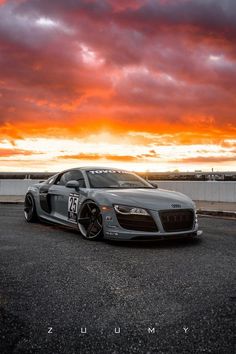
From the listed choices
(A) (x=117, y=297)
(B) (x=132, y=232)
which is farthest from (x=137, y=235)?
(A) (x=117, y=297)

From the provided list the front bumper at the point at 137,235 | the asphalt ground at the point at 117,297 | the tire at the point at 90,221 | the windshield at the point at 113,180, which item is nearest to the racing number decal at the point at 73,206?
the tire at the point at 90,221

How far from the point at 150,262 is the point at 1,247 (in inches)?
100

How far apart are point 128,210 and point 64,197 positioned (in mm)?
1970

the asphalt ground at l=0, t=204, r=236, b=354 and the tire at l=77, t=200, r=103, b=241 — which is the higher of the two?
the tire at l=77, t=200, r=103, b=241

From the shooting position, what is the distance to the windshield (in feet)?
26.8

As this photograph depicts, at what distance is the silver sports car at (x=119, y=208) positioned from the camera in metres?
7.00

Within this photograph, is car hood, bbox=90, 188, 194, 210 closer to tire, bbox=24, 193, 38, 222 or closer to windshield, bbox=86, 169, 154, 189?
windshield, bbox=86, 169, 154, 189

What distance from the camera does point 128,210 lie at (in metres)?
7.05

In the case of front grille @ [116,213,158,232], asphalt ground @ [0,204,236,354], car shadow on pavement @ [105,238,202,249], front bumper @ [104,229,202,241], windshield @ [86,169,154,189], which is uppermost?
windshield @ [86,169,154,189]

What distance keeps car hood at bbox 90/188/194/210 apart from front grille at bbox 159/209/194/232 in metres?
0.10

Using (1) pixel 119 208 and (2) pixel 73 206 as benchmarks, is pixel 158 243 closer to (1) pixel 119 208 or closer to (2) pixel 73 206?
(1) pixel 119 208

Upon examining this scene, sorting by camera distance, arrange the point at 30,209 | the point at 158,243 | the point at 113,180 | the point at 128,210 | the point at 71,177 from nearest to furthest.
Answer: the point at 128,210, the point at 158,243, the point at 113,180, the point at 71,177, the point at 30,209

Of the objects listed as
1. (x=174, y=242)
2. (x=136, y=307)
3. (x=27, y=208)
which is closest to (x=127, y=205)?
(x=174, y=242)

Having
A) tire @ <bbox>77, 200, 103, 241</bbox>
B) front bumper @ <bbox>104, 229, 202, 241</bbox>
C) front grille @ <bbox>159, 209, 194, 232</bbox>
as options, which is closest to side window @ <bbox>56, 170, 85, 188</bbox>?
tire @ <bbox>77, 200, 103, 241</bbox>
